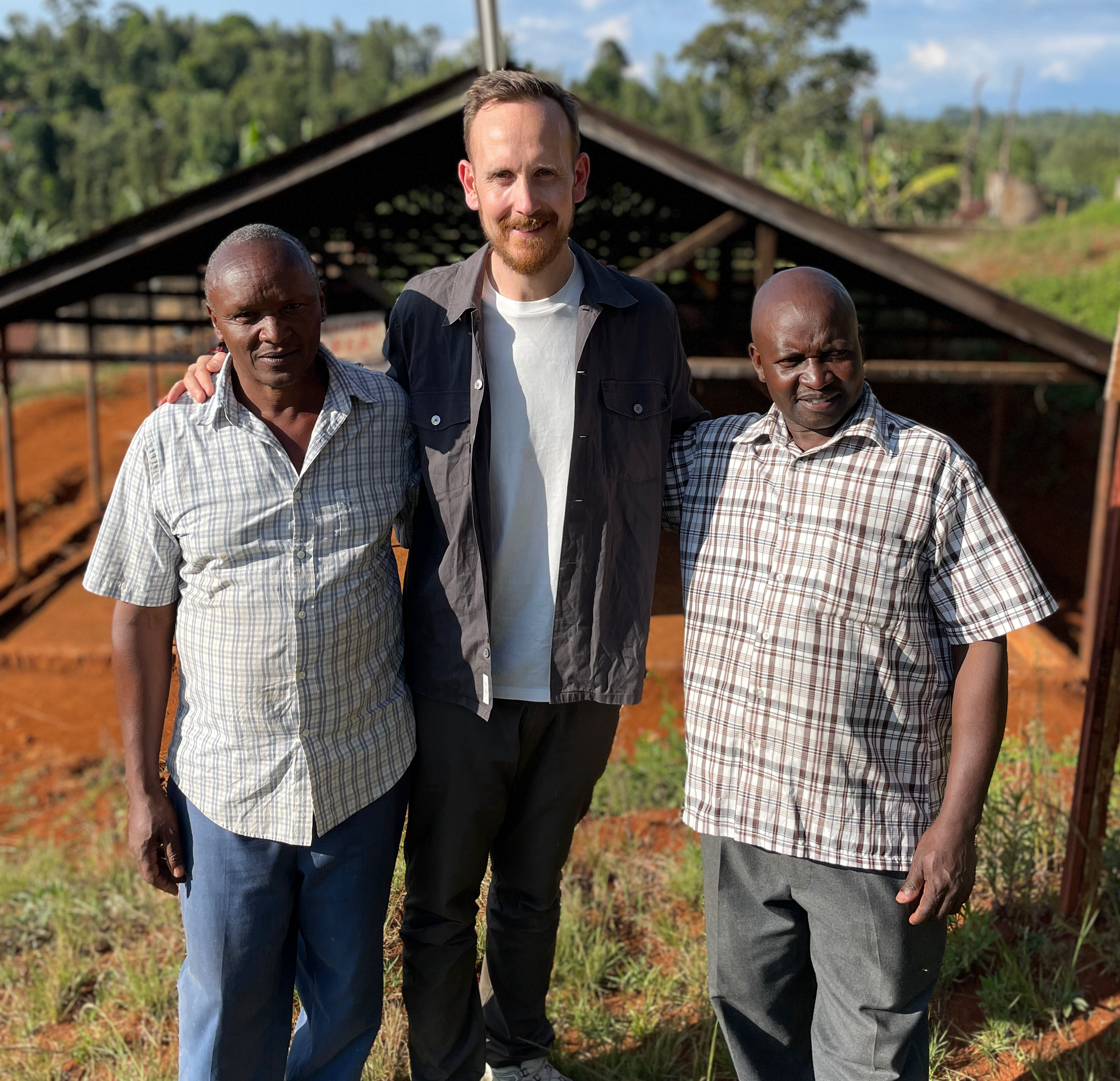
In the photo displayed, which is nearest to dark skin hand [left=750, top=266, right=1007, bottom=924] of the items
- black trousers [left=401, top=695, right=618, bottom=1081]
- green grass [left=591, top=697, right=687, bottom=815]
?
black trousers [left=401, top=695, right=618, bottom=1081]

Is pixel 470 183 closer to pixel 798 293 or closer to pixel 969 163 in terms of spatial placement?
pixel 798 293

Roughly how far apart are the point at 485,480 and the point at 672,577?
2.49 ft

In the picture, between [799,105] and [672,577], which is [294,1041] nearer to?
[672,577]

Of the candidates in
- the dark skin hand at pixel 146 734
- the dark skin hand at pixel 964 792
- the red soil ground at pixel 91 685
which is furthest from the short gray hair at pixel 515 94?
the dark skin hand at pixel 964 792

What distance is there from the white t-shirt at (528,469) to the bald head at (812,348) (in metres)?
0.43

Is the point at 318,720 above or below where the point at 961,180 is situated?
below

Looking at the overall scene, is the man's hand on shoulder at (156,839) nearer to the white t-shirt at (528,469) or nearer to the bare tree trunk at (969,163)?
the white t-shirt at (528,469)

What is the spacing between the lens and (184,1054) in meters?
2.00

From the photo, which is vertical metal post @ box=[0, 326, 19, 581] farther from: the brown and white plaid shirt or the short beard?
the brown and white plaid shirt

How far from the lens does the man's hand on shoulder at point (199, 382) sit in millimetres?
1915

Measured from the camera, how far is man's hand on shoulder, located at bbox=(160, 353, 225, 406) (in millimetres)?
1915

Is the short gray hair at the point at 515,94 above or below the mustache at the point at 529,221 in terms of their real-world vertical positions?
above

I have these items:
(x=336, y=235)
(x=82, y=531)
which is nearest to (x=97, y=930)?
(x=336, y=235)

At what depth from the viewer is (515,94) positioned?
6.80 feet
